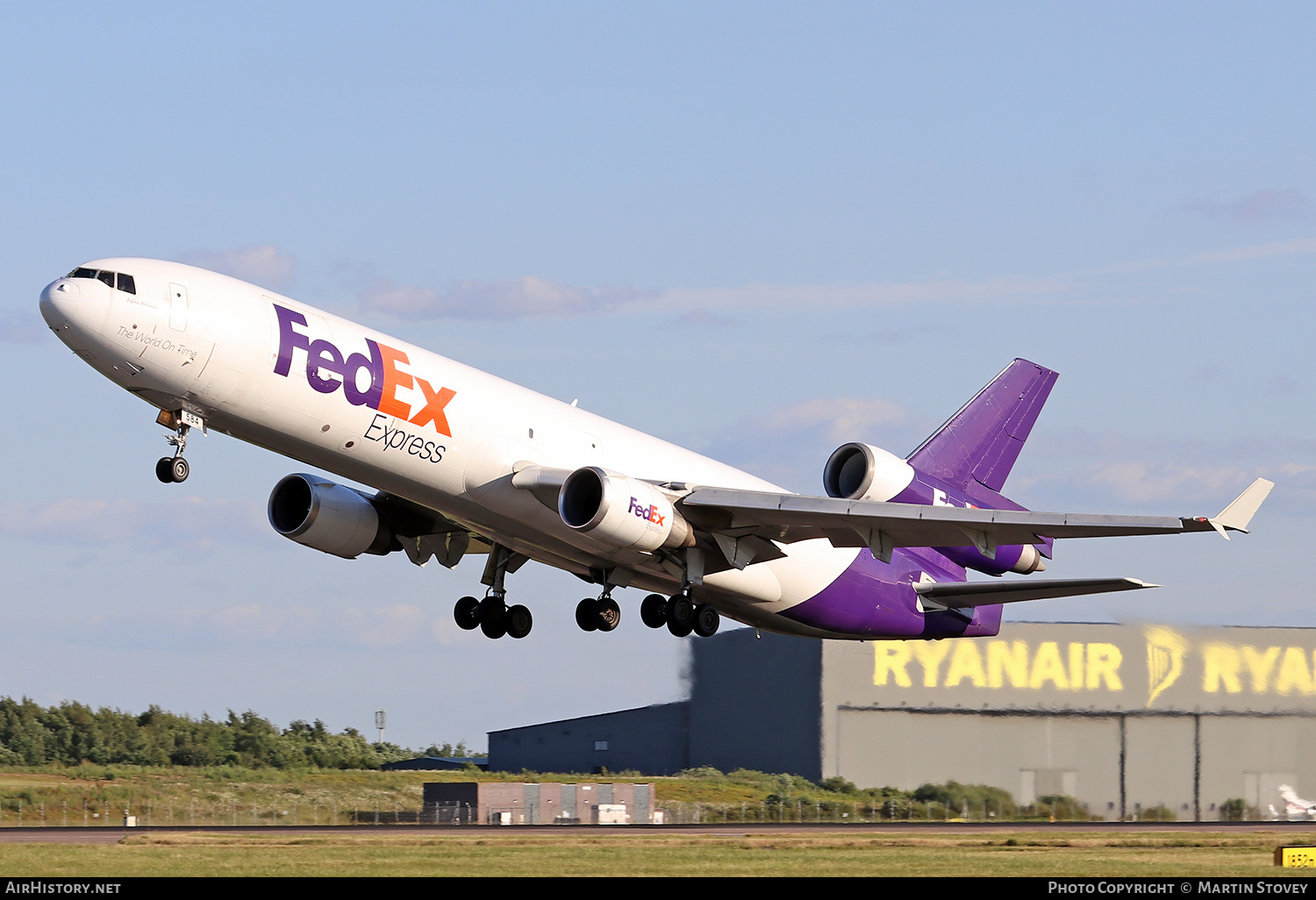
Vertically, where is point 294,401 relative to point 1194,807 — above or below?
above

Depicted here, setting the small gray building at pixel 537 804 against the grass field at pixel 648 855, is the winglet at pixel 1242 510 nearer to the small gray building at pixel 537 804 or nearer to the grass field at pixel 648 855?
the grass field at pixel 648 855

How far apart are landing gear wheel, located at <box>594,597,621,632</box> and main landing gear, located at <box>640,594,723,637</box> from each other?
30.3 inches

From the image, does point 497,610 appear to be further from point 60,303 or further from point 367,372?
point 60,303

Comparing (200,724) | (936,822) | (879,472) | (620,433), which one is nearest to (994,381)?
(879,472)

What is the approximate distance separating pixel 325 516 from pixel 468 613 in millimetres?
4068

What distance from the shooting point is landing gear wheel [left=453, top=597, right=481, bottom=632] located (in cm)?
3506

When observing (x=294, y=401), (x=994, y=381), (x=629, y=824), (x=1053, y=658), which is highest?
(x=994, y=381)

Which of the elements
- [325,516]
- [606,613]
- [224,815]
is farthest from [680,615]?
[224,815]

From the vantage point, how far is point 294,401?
88.4ft

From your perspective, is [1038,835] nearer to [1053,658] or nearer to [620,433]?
[1053,658]

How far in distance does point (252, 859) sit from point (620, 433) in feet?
34.5

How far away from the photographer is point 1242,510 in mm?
27297
